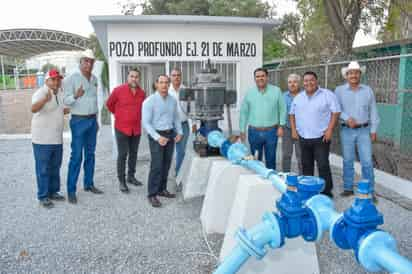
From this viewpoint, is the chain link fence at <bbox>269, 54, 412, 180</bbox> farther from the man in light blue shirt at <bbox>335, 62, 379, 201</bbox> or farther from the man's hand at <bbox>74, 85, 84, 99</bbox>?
the man's hand at <bbox>74, 85, 84, 99</bbox>

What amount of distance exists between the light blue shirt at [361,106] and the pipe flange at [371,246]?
11.3 ft

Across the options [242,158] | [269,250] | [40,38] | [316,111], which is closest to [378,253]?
[269,250]

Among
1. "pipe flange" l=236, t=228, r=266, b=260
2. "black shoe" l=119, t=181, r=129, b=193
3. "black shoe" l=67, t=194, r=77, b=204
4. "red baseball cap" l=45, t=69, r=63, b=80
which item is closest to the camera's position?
"pipe flange" l=236, t=228, r=266, b=260

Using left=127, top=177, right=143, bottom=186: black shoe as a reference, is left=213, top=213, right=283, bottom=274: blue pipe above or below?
above

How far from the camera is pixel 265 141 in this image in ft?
16.6

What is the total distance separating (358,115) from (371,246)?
3.52 metres

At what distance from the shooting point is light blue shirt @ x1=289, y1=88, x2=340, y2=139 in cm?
466

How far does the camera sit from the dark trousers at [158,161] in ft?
15.7

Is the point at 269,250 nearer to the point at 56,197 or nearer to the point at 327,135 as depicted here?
the point at 327,135

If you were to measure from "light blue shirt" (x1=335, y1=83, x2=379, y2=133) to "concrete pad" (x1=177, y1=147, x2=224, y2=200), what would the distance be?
70.2 inches

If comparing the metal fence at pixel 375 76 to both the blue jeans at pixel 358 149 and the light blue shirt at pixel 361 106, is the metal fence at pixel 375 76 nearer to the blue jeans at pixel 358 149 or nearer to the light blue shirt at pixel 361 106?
the light blue shirt at pixel 361 106

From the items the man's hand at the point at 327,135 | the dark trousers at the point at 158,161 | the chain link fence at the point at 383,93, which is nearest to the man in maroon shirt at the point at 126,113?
the dark trousers at the point at 158,161

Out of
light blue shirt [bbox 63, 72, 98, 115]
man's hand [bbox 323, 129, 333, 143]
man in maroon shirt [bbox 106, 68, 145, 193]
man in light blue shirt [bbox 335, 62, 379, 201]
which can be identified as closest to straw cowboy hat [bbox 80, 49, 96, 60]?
light blue shirt [bbox 63, 72, 98, 115]

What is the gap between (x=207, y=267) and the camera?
324 centimetres
